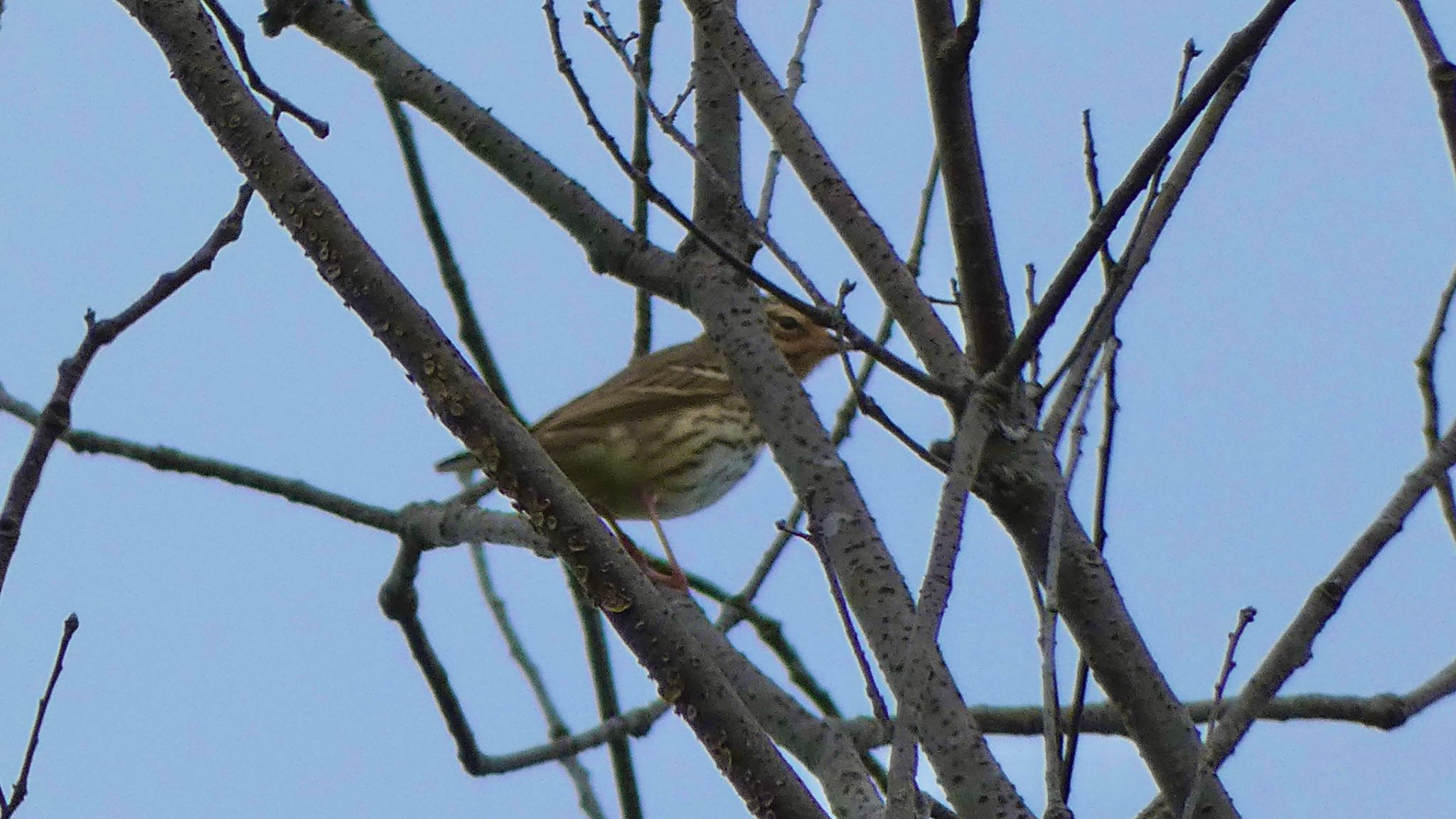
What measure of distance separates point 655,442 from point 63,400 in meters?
3.99

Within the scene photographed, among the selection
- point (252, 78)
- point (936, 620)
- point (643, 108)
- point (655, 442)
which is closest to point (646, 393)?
point (655, 442)

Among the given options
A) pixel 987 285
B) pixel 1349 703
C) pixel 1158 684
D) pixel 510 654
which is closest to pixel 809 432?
pixel 987 285

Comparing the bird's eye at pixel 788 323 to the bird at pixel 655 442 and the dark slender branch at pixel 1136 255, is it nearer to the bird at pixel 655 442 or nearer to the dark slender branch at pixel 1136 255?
the bird at pixel 655 442

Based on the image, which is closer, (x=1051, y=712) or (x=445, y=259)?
(x=1051, y=712)

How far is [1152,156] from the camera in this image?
2852 mm

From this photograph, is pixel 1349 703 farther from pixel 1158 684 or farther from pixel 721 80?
pixel 721 80

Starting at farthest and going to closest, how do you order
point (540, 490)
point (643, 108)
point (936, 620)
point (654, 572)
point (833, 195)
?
1. point (654, 572)
2. point (643, 108)
3. point (833, 195)
4. point (540, 490)
5. point (936, 620)

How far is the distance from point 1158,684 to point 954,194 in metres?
1.00

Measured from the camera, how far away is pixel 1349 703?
382cm

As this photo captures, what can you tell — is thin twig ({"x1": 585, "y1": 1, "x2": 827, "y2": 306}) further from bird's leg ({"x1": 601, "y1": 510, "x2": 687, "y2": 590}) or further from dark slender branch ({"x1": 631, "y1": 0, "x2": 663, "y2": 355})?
bird's leg ({"x1": 601, "y1": 510, "x2": 687, "y2": 590})

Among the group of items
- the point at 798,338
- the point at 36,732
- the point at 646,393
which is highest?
the point at 798,338

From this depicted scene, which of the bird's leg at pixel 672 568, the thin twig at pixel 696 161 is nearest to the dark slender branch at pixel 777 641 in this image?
the bird's leg at pixel 672 568

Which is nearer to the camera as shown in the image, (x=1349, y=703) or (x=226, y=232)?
(x=226, y=232)

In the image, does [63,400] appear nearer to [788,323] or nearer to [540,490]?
[540,490]
